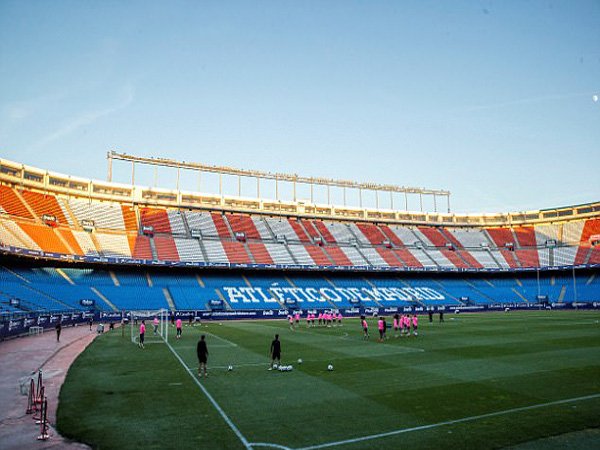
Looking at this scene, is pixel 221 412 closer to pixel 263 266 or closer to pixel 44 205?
pixel 263 266

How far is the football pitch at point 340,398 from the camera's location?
1012cm

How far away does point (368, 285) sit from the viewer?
68.6m

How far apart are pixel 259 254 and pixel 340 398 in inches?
2075

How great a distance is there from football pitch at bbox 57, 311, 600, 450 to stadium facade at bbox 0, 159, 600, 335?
78.1 feet

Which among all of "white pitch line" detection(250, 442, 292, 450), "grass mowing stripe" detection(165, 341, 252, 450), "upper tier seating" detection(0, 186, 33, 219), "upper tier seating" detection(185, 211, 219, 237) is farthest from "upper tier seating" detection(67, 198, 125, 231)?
"white pitch line" detection(250, 442, 292, 450)

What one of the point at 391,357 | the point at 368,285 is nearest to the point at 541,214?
the point at 368,285

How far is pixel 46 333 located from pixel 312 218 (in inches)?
2015

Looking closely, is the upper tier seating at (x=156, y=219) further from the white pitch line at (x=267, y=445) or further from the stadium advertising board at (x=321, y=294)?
the white pitch line at (x=267, y=445)

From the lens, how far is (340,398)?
13.5 metres

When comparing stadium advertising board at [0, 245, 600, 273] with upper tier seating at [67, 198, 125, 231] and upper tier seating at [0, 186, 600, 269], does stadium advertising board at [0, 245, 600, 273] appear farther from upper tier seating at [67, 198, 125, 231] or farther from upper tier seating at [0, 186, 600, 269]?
upper tier seating at [67, 198, 125, 231]

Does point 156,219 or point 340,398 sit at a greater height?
point 156,219

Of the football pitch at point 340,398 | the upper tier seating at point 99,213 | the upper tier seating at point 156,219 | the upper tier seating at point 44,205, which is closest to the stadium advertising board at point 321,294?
the upper tier seating at point 156,219

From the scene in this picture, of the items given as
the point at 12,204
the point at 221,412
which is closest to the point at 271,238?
the point at 12,204

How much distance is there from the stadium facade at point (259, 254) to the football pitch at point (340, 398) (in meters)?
23.8
